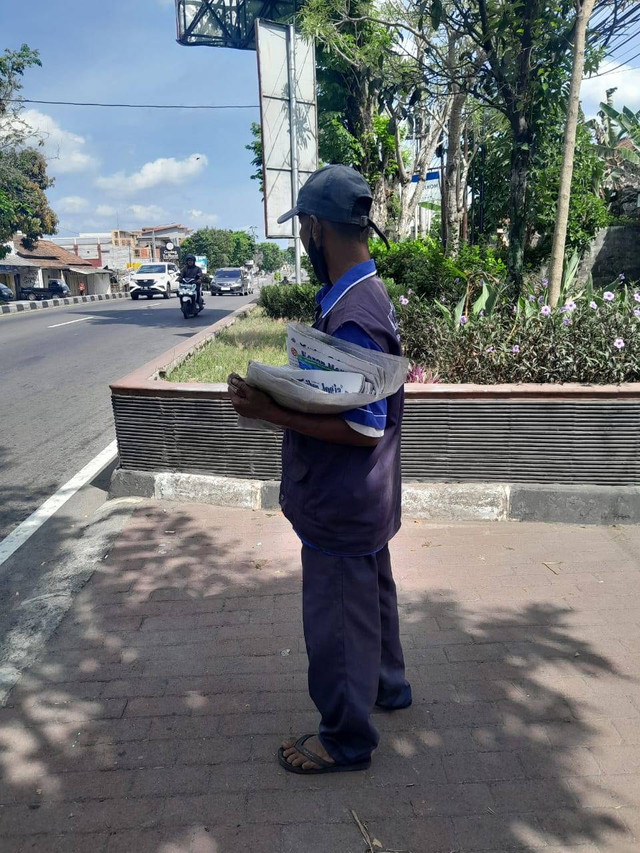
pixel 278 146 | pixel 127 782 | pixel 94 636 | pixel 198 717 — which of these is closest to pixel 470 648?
pixel 198 717

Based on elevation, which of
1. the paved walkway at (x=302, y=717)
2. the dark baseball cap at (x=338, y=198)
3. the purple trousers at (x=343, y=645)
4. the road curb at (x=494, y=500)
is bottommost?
the paved walkway at (x=302, y=717)

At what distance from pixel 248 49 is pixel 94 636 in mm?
23598

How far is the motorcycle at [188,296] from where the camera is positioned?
17922 millimetres

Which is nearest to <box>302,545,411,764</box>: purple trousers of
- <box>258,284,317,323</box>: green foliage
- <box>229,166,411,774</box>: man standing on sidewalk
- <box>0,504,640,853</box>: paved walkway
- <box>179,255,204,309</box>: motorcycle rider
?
<box>229,166,411,774</box>: man standing on sidewalk

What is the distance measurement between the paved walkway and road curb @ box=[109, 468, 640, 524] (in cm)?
39

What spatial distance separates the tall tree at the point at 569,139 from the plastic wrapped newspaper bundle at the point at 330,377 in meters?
4.11

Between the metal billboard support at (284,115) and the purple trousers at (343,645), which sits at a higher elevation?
the metal billboard support at (284,115)

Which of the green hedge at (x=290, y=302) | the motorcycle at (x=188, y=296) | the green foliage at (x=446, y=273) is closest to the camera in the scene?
the green foliage at (x=446, y=273)

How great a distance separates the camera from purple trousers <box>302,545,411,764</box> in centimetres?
214

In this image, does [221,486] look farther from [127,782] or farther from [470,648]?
[127,782]

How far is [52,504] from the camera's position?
507 centimetres

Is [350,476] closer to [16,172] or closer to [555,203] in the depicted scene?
[555,203]

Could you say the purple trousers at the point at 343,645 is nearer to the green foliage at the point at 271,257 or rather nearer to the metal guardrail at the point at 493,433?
the metal guardrail at the point at 493,433

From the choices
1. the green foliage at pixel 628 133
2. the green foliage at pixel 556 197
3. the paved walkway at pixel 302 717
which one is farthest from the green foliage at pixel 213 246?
the paved walkway at pixel 302 717
